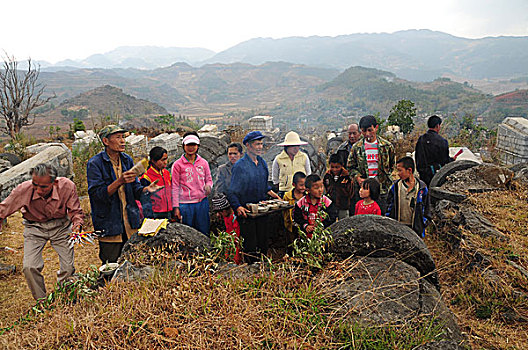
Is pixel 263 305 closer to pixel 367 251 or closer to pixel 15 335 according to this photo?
pixel 367 251

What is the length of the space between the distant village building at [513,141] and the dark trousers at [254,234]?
336 inches

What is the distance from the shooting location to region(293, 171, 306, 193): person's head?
4.04 meters

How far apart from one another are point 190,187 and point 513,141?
9.57 m

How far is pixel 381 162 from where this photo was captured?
13.6 ft

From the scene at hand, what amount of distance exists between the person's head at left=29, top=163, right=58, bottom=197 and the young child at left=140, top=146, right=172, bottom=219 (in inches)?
38.3

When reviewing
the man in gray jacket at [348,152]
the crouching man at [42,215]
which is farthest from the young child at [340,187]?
the crouching man at [42,215]

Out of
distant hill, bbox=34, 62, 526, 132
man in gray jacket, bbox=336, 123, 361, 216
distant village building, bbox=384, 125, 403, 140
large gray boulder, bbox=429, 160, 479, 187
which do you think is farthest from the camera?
distant hill, bbox=34, 62, 526, 132

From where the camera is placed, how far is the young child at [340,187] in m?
4.22

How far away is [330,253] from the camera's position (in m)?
2.66

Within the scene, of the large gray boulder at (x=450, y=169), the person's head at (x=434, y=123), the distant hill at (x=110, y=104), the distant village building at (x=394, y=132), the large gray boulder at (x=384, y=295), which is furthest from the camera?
the distant hill at (x=110, y=104)

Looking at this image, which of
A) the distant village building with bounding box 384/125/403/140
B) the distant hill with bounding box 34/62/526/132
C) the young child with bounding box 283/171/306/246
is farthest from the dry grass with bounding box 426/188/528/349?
the distant hill with bounding box 34/62/526/132

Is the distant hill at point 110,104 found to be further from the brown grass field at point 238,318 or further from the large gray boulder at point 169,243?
the brown grass field at point 238,318

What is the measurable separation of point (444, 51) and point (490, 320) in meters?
229

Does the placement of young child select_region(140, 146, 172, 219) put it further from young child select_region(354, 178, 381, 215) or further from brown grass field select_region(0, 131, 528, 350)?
young child select_region(354, 178, 381, 215)
